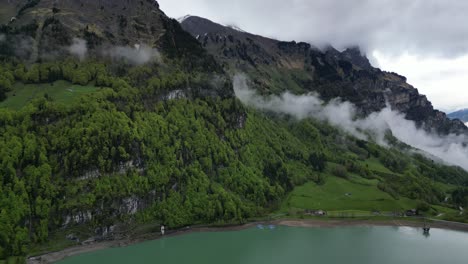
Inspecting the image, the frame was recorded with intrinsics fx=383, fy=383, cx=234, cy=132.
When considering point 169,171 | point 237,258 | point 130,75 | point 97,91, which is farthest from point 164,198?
point 130,75

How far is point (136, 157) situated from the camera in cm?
10931

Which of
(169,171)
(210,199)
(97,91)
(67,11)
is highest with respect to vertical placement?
(67,11)

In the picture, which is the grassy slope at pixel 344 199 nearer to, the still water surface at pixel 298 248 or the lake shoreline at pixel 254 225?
the lake shoreline at pixel 254 225

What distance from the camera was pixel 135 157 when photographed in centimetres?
10906

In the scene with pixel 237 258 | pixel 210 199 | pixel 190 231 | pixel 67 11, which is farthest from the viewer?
pixel 67 11

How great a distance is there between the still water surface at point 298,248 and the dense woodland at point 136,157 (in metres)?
9.07

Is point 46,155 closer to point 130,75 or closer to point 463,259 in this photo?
point 130,75

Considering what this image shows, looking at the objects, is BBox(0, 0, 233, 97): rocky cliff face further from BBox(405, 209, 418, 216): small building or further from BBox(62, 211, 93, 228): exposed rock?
BBox(405, 209, 418, 216): small building

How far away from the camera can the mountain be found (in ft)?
306

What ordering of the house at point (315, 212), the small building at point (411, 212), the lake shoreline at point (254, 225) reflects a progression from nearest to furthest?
1. the lake shoreline at point (254, 225)
2. the house at point (315, 212)
3. the small building at point (411, 212)

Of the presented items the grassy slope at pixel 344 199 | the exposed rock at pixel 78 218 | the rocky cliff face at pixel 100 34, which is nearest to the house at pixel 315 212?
the grassy slope at pixel 344 199

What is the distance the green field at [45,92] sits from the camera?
350ft

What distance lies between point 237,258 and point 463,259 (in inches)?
2079

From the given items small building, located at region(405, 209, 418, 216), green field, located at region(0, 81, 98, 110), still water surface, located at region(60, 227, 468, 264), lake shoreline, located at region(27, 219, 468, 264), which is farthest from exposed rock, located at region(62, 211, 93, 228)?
small building, located at region(405, 209, 418, 216)
